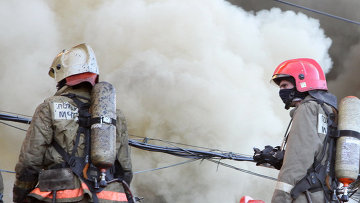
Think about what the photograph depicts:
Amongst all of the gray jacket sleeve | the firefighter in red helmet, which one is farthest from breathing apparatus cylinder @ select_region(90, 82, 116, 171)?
the firefighter in red helmet

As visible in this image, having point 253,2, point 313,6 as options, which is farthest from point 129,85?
point 313,6

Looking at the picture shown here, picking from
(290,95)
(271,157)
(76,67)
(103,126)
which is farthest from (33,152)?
(290,95)

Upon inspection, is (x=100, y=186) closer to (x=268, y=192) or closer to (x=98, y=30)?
(x=98, y=30)

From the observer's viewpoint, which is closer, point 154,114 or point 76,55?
point 76,55

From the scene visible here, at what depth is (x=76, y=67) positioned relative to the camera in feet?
18.1

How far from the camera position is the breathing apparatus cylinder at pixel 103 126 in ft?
16.4

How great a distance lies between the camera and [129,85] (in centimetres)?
1870

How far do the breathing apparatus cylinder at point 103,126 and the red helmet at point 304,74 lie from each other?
2.08 meters

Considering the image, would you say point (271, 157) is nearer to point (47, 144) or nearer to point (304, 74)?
point (304, 74)

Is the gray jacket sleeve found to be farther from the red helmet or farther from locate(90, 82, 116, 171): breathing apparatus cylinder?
the red helmet

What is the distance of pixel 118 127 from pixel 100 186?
2.36 ft

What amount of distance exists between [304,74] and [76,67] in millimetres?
2506

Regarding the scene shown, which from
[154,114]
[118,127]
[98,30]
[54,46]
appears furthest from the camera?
[154,114]

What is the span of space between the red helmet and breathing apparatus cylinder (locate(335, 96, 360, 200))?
50 centimetres
